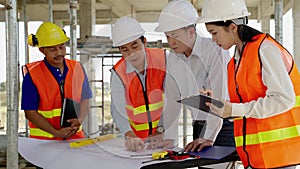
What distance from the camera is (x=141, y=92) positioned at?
2721mm

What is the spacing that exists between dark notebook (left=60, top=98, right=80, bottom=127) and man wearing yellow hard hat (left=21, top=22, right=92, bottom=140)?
0.07 feet

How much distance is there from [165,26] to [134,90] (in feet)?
1.42

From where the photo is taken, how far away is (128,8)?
9992mm

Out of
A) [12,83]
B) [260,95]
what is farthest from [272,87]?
[12,83]

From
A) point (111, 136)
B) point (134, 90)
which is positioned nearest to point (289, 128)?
point (134, 90)

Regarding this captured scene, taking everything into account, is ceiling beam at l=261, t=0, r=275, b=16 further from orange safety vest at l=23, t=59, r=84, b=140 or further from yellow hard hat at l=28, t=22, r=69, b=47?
orange safety vest at l=23, t=59, r=84, b=140

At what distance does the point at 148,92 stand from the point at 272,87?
0.94 meters

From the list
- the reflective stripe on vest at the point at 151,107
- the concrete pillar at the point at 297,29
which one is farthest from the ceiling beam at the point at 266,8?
the reflective stripe on vest at the point at 151,107

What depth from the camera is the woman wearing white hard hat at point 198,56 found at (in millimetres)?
2498

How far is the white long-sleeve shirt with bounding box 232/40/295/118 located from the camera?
193 cm

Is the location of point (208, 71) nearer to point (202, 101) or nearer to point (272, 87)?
point (202, 101)

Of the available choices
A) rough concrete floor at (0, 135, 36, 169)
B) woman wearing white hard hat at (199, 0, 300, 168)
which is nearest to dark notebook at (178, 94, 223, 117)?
woman wearing white hard hat at (199, 0, 300, 168)

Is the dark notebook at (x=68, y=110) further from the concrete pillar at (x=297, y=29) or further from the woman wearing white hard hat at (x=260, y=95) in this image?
the concrete pillar at (x=297, y=29)

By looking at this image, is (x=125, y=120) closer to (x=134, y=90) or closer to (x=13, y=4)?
(x=134, y=90)
